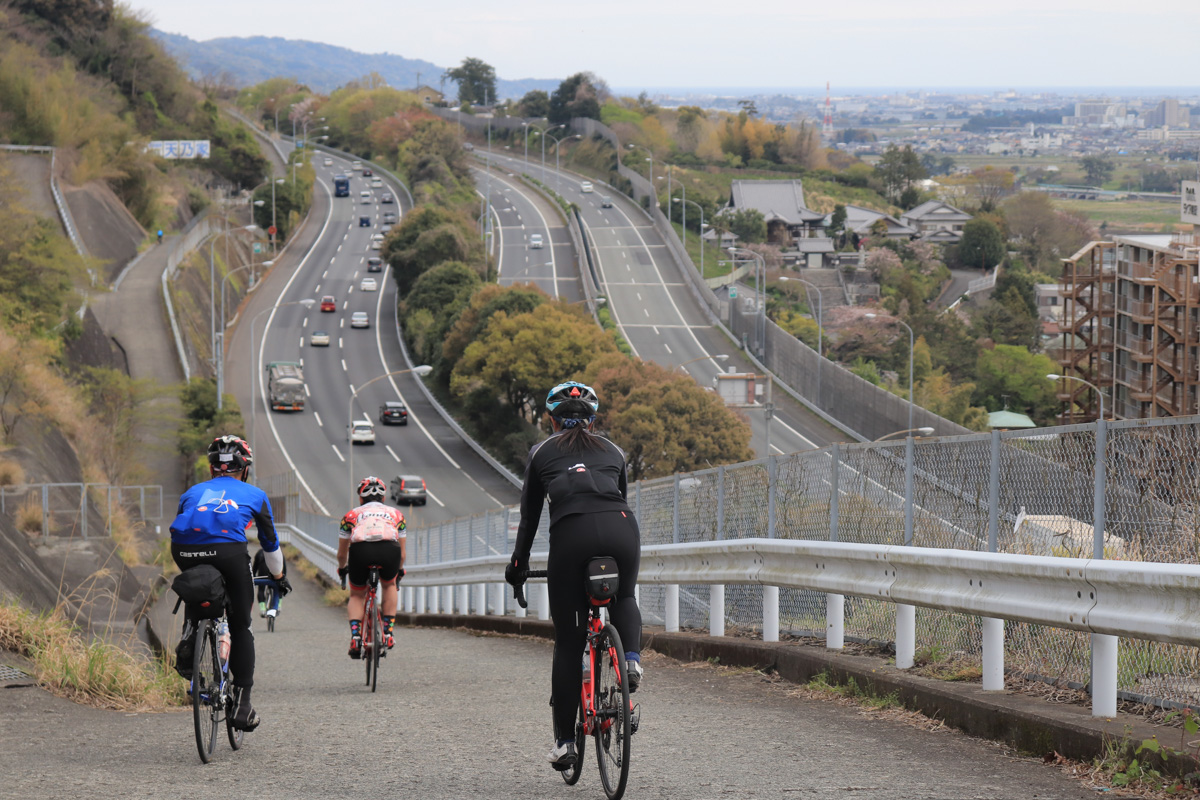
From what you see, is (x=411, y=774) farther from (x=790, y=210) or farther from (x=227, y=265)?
(x=790, y=210)

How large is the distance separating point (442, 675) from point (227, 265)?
80.7 meters

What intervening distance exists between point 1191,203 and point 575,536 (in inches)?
3447

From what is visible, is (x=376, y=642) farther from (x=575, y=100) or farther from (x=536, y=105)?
(x=536, y=105)

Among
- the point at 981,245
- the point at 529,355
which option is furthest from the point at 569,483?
the point at 981,245

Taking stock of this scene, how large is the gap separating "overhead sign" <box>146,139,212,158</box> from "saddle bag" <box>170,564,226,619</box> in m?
98.9

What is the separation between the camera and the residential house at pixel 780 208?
153875 mm

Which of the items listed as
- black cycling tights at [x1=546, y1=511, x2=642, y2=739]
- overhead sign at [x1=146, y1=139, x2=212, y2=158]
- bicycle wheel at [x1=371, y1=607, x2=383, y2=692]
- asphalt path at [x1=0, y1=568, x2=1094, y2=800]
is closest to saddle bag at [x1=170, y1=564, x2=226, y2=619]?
asphalt path at [x1=0, y1=568, x2=1094, y2=800]

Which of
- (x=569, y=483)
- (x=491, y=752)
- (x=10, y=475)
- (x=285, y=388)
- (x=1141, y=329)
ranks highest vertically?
(x=569, y=483)

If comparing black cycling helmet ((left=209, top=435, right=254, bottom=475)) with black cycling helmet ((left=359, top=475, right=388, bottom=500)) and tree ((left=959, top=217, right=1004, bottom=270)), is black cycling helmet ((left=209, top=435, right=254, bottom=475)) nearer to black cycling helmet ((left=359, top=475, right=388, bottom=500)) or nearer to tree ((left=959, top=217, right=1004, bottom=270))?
black cycling helmet ((left=359, top=475, right=388, bottom=500))

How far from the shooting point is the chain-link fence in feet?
20.9

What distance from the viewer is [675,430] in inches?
2288

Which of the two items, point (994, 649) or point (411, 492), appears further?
point (411, 492)

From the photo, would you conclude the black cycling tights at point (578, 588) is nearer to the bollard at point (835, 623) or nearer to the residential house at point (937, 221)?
the bollard at point (835, 623)

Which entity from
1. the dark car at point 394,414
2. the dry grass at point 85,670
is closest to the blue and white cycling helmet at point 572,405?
the dry grass at point 85,670
